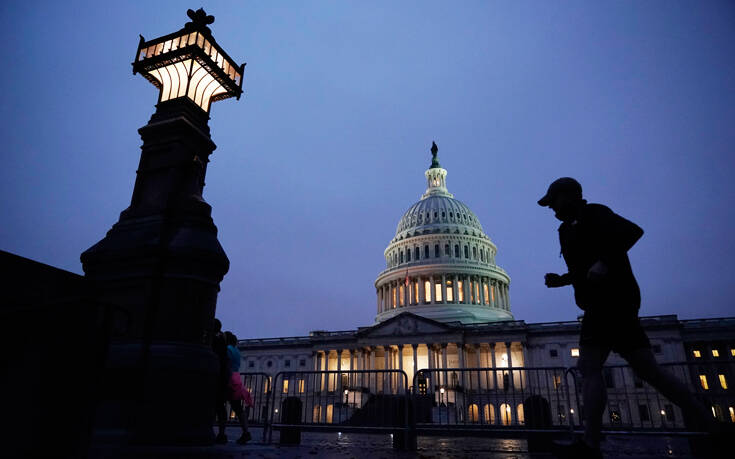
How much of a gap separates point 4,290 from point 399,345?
183 ft

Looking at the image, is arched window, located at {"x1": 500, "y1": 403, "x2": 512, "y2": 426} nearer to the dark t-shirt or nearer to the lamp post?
the dark t-shirt

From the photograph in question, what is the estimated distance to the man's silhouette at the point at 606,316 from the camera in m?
4.32

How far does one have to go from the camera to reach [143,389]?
571 centimetres

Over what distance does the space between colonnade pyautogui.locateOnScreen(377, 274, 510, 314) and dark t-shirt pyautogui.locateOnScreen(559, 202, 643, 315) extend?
6653 cm

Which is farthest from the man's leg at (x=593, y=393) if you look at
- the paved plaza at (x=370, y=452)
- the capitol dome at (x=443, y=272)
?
the capitol dome at (x=443, y=272)

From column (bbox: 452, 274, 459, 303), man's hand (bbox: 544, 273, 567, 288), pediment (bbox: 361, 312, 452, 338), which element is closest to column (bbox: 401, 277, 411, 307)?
column (bbox: 452, 274, 459, 303)

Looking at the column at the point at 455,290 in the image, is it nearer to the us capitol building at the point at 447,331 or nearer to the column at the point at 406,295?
the us capitol building at the point at 447,331

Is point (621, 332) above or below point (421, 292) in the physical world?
below

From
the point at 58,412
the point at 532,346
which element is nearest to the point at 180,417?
the point at 58,412

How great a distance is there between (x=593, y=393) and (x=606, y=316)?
829 mm

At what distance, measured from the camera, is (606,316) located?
14.5 feet

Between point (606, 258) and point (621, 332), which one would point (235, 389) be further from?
point (606, 258)

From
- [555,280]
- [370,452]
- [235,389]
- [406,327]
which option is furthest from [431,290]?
[555,280]

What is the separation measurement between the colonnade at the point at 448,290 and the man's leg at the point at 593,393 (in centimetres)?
6642
